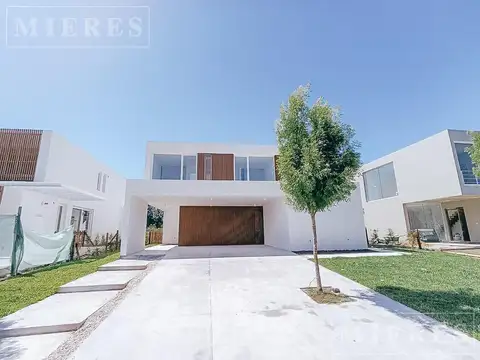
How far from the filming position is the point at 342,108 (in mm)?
5973

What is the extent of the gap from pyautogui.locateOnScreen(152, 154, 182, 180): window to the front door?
19.7m

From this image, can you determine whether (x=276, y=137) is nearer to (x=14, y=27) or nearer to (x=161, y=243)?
(x=14, y=27)

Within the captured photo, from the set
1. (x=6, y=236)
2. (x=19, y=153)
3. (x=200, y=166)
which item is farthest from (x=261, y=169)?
(x=19, y=153)

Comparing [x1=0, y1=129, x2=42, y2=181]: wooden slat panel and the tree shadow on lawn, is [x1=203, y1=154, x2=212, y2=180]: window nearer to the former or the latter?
[x1=0, y1=129, x2=42, y2=181]: wooden slat panel

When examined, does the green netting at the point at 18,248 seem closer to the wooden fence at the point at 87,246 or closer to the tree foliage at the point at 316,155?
the wooden fence at the point at 87,246

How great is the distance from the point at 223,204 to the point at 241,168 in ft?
9.67

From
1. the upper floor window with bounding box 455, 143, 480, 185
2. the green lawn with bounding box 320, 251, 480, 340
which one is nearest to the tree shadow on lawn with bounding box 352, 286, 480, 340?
the green lawn with bounding box 320, 251, 480, 340

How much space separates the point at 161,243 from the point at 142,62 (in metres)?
14.3

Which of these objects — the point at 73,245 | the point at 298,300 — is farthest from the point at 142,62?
the point at 73,245

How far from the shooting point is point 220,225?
1784 cm

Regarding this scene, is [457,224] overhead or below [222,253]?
overhead

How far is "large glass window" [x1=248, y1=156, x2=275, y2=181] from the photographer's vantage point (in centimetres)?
1586

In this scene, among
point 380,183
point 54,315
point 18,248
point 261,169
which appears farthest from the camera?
point 380,183

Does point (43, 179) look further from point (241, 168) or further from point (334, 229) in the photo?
point (334, 229)
